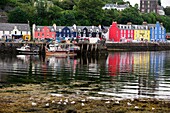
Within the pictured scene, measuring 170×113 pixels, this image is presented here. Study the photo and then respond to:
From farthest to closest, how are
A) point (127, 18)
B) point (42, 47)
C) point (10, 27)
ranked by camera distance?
point (127, 18) → point (10, 27) → point (42, 47)

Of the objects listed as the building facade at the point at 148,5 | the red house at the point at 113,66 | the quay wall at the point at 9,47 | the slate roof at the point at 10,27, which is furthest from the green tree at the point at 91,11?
the red house at the point at 113,66

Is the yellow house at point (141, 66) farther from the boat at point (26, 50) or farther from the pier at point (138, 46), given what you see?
the pier at point (138, 46)

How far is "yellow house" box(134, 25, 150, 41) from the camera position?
11544 centimetres

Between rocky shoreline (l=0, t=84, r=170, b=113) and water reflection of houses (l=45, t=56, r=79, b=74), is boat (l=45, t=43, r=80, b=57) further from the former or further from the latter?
rocky shoreline (l=0, t=84, r=170, b=113)

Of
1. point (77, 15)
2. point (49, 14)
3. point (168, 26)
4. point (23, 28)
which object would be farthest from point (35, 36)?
point (168, 26)

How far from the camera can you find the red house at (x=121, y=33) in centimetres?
10762

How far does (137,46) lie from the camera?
99500 millimetres

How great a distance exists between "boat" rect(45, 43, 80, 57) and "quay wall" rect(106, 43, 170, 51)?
19.6 meters

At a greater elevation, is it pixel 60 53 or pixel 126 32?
pixel 126 32

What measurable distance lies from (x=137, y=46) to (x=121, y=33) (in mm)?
11734

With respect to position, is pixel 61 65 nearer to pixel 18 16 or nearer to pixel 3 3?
pixel 18 16

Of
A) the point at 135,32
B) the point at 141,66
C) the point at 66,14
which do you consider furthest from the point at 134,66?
the point at 135,32

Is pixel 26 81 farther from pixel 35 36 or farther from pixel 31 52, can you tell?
pixel 35 36

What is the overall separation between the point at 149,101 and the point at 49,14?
3561 inches
